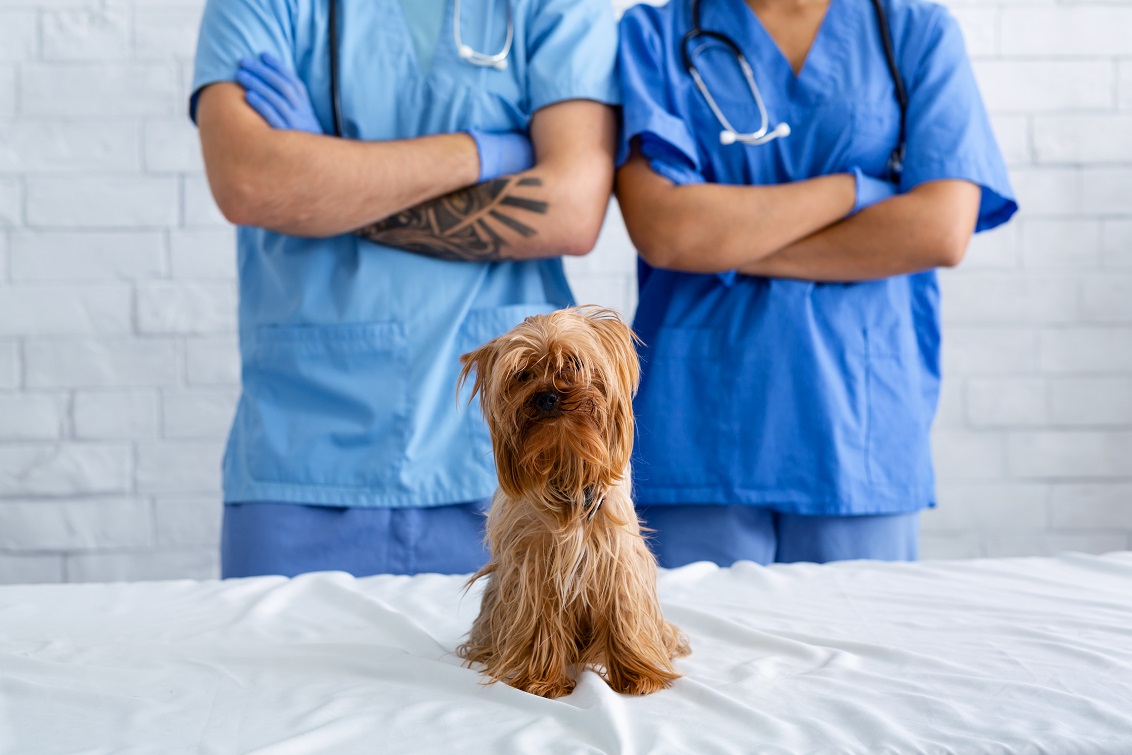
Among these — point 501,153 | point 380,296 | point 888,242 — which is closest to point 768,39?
point 888,242

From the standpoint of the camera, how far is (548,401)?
2.73 ft

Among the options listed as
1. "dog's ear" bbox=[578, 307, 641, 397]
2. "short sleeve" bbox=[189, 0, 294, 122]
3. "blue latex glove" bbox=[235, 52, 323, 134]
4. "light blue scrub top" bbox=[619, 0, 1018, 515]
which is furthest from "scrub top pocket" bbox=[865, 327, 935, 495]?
"short sleeve" bbox=[189, 0, 294, 122]

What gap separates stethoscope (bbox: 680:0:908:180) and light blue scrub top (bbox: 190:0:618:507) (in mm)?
148

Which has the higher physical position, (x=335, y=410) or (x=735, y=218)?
(x=735, y=218)

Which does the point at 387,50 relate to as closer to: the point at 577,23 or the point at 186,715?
the point at 577,23

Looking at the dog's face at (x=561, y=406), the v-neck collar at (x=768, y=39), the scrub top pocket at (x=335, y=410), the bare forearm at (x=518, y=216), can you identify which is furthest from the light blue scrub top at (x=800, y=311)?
the dog's face at (x=561, y=406)

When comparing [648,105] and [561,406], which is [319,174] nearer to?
[648,105]

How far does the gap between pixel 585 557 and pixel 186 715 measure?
0.38 metres

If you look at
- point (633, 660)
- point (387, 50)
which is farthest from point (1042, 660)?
point (387, 50)

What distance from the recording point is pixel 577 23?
1.60 metres

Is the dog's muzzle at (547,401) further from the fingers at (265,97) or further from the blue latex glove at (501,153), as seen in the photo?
the fingers at (265,97)

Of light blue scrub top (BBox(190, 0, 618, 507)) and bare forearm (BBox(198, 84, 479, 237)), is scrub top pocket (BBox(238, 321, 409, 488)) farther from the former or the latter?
bare forearm (BBox(198, 84, 479, 237))

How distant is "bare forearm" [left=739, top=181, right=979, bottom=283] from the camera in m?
1.54

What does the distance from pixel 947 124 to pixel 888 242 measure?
0.24m
